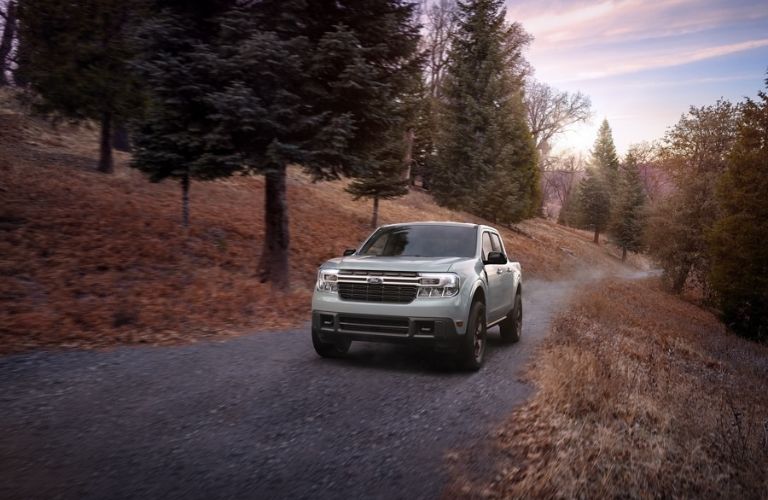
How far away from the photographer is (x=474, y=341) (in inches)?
259

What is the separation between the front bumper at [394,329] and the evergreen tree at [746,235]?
69.7 ft

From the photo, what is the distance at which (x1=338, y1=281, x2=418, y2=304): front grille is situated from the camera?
20.9 ft

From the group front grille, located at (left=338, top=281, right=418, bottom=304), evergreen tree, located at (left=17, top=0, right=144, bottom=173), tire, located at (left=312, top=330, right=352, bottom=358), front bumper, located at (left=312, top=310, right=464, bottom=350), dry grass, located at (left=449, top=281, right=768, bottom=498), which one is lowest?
tire, located at (left=312, top=330, right=352, bottom=358)

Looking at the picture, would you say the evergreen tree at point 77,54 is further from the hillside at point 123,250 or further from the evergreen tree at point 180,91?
the evergreen tree at point 180,91

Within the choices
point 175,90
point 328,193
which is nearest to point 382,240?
point 175,90

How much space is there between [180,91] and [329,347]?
22.5ft

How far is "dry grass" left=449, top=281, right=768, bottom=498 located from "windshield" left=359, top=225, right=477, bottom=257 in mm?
1930

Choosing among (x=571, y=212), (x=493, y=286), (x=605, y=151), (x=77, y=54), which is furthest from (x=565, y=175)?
(x=493, y=286)

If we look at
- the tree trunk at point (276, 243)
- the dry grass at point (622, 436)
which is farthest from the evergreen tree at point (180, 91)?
the dry grass at point (622, 436)

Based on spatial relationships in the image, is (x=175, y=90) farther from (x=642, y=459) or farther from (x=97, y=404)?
(x=642, y=459)

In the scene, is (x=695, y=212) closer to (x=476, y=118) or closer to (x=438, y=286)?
(x=476, y=118)

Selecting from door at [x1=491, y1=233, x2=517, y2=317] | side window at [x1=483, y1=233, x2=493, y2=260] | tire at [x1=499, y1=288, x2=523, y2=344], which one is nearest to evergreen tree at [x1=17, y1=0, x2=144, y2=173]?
door at [x1=491, y1=233, x2=517, y2=317]

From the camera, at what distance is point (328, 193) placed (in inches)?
1120

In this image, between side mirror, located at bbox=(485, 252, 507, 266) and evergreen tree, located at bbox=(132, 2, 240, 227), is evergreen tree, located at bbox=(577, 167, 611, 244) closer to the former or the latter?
evergreen tree, located at bbox=(132, 2, 240, 227)
